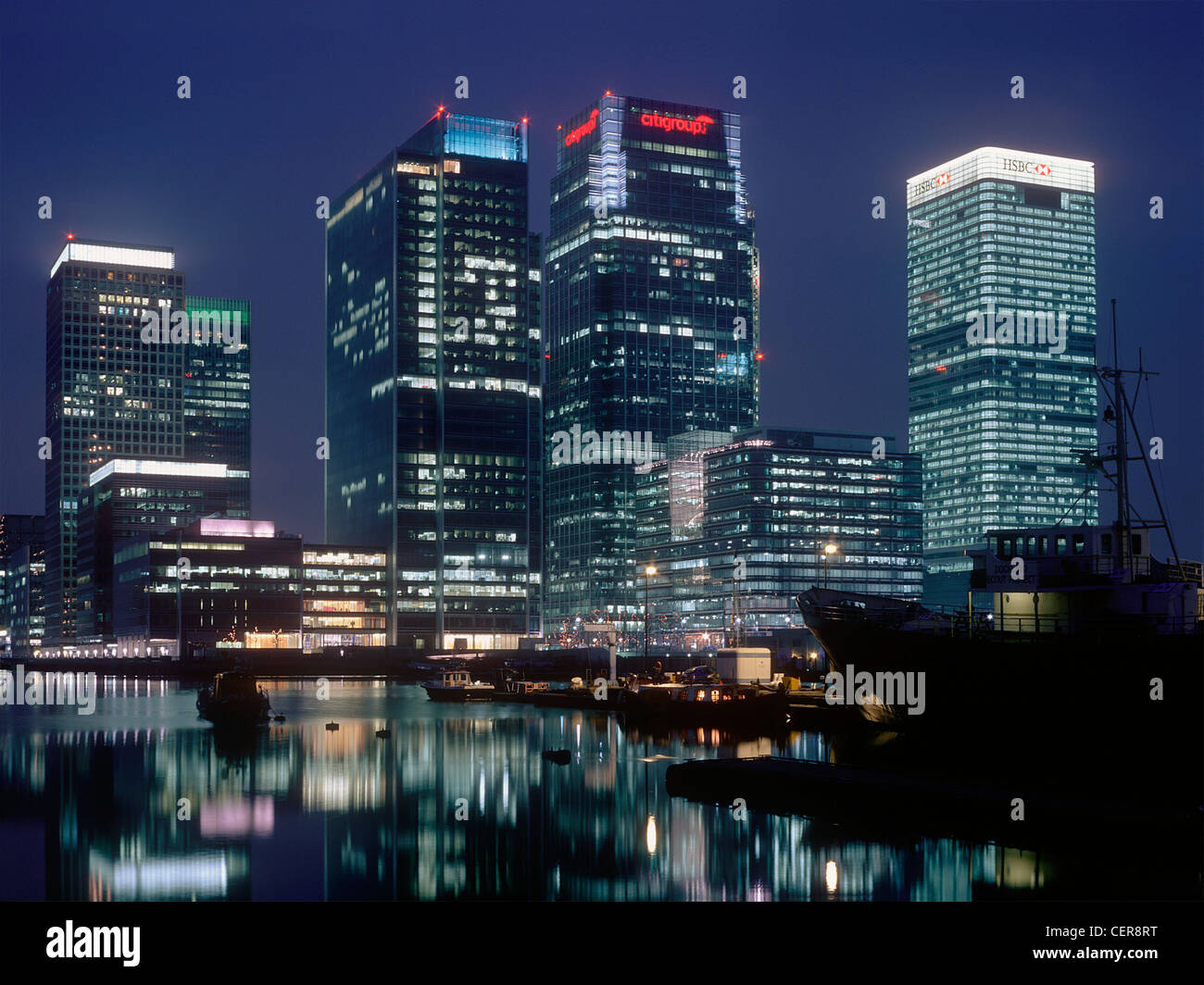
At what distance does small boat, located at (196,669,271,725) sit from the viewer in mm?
105562

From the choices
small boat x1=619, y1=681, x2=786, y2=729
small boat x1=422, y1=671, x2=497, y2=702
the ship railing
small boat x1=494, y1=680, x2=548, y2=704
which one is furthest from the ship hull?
small boat x1=422, y1=671, x2=497, y2=702

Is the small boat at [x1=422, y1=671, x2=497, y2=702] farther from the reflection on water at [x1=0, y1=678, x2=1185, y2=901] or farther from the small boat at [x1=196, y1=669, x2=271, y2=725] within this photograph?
the reflection on water at [x1=0, y1=678, x2=1185, y2=901]

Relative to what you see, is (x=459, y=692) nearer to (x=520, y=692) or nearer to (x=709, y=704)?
(x=520, y=692)

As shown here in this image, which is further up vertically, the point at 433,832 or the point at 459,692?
the point at 433,832

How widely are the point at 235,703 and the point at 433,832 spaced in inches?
2315

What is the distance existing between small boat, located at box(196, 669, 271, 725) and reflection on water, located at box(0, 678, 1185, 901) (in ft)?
42.9

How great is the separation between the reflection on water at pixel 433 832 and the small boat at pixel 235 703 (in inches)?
515

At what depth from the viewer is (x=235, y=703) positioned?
10669 centimetres

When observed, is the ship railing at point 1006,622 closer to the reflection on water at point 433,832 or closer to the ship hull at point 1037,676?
the ship hull at point 1037,676

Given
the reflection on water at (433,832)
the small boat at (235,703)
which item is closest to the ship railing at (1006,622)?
the reflection on water at (433,832)

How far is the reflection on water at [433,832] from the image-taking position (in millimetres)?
41375

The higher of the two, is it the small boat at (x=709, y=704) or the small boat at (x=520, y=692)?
the small boat at (x=709, y=704)

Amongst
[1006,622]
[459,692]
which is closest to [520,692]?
[459,692]
